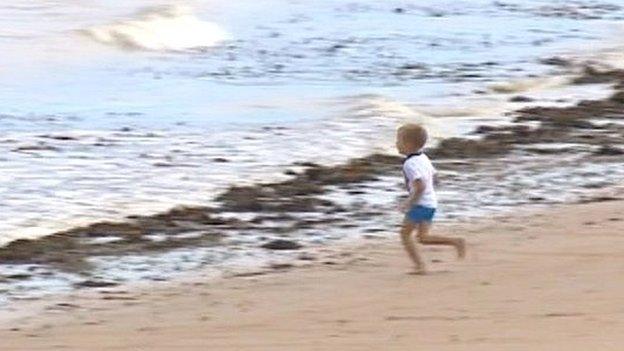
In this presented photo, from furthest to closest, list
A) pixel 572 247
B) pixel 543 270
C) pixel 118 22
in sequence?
pixel 118 22
pixel 572 247
pixel 543 270

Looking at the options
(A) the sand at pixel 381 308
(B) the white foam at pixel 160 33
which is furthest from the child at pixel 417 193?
(B) the white foam at pixel 160 33

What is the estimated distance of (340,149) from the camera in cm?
1580

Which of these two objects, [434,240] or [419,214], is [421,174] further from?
[434,240]

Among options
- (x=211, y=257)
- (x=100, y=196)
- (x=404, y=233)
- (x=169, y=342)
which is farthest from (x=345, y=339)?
(x=100, y=196)

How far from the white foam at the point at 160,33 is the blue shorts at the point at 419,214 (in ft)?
58.2

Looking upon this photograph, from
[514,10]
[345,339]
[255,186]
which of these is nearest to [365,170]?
[255,186]

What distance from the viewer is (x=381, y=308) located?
9000 millimetres

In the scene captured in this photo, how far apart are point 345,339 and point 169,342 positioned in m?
0.77

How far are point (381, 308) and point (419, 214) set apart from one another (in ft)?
3.56

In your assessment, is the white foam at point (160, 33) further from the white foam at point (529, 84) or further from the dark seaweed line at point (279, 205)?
the dark seaweed line at point (279, 205)

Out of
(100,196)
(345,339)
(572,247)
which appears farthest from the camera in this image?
(100,196)

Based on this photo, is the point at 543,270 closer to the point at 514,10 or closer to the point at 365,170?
the point at 365,170

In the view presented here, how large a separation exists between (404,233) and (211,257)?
1298mm

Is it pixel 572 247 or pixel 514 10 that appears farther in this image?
pixel 514 10
